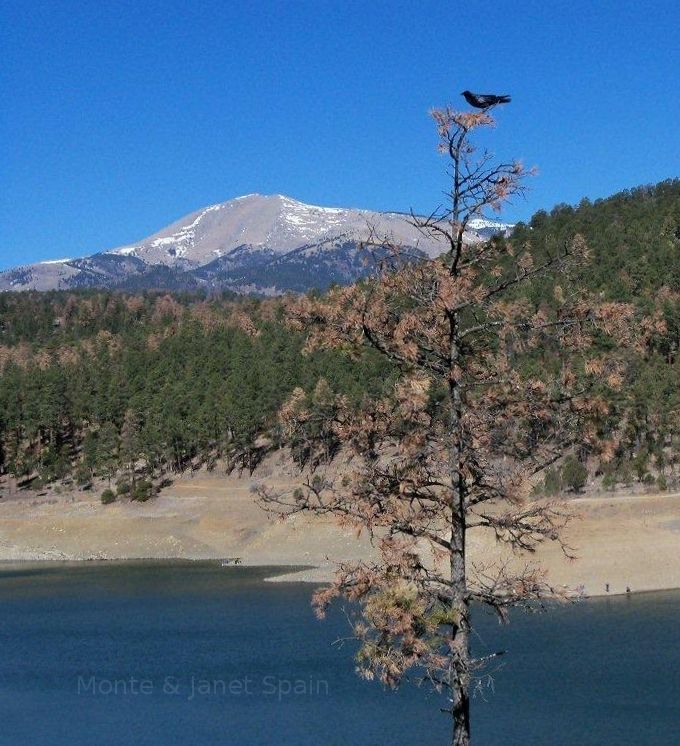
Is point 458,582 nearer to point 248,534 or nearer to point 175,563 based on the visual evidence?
point 175,563

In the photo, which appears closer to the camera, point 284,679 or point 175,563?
point 284,679

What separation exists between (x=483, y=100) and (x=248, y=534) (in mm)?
75276

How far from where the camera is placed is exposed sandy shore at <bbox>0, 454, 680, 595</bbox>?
61688 millimetres

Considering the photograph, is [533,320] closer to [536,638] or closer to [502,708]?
[502,708]

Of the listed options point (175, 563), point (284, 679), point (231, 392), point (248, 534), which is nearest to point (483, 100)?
point (284, 679)

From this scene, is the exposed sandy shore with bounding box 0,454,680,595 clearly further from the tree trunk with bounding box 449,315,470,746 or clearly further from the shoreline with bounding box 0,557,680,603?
the tree trunk with bounding box 449,315,470,746

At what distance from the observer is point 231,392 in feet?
352

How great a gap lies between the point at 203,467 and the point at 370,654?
9785 centimetres

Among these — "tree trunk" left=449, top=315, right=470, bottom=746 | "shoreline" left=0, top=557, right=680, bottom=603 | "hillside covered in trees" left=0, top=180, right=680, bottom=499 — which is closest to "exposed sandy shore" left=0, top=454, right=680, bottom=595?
"shoreline" left=0, top=557, right=680, bottom=603

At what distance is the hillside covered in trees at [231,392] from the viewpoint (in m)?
79.9

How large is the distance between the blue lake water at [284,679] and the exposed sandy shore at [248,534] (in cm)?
557

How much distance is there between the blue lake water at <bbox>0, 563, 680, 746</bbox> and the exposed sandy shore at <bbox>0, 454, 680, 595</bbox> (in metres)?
5.57

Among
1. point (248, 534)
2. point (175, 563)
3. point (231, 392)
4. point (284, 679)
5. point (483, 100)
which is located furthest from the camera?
point (231, 392)

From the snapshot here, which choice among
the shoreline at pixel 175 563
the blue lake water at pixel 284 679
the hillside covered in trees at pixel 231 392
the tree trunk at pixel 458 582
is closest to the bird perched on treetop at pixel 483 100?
the tree trunk at pixel 458 582
